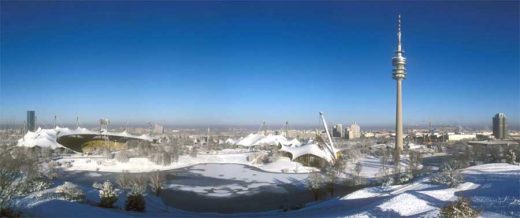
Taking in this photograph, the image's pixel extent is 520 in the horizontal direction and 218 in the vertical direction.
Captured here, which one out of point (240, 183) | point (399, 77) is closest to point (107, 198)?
point (240, 183)

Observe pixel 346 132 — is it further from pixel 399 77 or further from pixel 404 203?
pixel 404 203

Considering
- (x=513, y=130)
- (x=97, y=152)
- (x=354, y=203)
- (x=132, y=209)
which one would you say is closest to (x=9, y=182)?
(x=132, y=209)

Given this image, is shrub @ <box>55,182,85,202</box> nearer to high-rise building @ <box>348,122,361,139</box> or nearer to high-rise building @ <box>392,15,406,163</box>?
high-rise building @ <box>392,15,406,163</box>

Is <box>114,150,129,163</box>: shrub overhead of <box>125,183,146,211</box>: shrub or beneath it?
beneath

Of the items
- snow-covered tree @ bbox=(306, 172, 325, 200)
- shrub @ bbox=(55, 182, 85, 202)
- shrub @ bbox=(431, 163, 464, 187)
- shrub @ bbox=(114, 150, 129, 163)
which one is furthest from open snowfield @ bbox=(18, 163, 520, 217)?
shrub @ bbox=(114, 150, 129, 163)

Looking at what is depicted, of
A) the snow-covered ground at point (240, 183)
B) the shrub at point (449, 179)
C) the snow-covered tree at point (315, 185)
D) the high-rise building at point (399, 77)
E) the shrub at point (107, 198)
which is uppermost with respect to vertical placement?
the high-rise building at point (399, 77)

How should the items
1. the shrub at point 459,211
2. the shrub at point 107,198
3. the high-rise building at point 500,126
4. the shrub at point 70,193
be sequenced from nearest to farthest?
the shrub at point 459,211 < the shrub at point 70,193 < the shrub at point 107,198 < the high-rise building at point 500,126

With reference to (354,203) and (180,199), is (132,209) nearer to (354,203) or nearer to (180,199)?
(180,199)

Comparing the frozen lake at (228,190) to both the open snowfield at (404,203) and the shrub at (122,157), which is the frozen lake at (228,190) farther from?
the shrub at (122,157)

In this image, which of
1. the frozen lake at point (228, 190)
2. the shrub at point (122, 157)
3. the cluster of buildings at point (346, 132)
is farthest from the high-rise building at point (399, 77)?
the cluster of buildings at point (346, 132)

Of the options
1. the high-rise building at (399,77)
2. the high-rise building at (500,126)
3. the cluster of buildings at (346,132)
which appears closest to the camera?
the high-rise building at (399,77)

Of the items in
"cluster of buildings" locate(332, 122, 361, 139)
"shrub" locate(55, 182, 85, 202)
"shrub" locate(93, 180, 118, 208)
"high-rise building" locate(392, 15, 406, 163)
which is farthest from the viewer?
"cluster of buildings" locate(332, 122, 361, 139)

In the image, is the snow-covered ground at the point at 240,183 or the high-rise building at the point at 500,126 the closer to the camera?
the snow-covered ground at the point at 240,183
